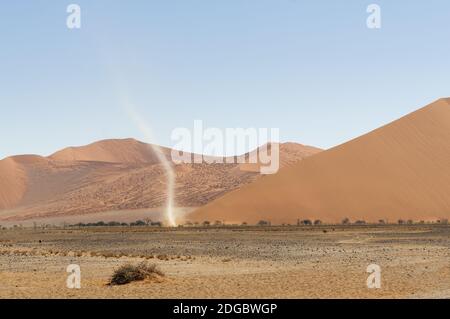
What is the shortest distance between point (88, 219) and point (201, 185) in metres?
24.7

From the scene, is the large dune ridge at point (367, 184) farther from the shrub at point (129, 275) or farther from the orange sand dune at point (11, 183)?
the orange sand dune at point (11, 183)

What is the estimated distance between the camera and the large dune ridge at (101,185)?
137875 millimetres

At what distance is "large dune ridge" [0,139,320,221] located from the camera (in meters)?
138

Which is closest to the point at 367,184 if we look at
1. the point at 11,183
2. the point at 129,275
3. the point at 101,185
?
the point at 129,275

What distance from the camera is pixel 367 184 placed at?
92.9 metres

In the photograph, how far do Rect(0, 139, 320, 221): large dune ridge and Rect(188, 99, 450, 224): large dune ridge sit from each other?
31174mm

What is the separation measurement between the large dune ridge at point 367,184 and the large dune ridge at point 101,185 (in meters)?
31.2

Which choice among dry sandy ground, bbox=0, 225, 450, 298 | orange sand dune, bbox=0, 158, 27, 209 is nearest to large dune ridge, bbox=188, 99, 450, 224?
dry sandy ground, bbox=0, 225, 450, 298

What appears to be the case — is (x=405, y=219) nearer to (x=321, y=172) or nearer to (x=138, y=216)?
(x=321, y=172)

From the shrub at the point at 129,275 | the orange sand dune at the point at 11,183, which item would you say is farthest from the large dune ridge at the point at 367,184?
the orange sand dune at the point at 11,183

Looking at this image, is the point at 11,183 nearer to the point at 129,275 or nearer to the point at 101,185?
the point at 101,185

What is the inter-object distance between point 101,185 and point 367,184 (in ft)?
262
